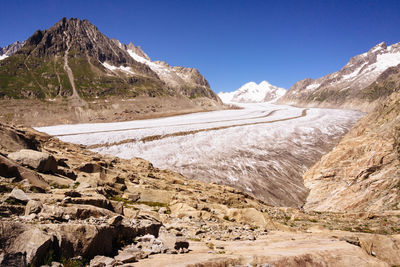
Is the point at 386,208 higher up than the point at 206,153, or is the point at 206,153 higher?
the point at 206,153

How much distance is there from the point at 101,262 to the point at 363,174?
1514 inches

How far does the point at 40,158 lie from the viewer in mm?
16516

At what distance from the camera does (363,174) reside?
35.5 metres

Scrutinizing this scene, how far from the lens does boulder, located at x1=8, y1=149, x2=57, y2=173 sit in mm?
15523

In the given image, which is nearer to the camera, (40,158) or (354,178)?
(40,158)

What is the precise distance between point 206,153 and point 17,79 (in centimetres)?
17980

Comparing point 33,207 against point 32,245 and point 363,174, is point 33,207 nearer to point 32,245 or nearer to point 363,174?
point 32,245

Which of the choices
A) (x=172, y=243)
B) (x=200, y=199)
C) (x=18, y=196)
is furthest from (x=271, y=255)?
(x=200, y=199)

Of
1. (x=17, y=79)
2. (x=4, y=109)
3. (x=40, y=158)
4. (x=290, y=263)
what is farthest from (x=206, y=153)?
(x=17, y=79)

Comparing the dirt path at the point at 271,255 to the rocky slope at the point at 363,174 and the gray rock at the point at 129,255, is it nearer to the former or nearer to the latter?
the gray rock at the point at 129,255

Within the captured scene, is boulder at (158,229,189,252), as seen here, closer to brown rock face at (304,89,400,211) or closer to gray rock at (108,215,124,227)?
gray rock at (108,215,124,227)

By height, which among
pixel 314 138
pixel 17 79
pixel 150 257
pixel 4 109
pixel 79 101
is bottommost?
pixel 150 257

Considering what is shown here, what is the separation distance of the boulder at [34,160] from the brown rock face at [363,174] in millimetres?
30068

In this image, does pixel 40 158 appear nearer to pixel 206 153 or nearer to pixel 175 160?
pixel 175 160
